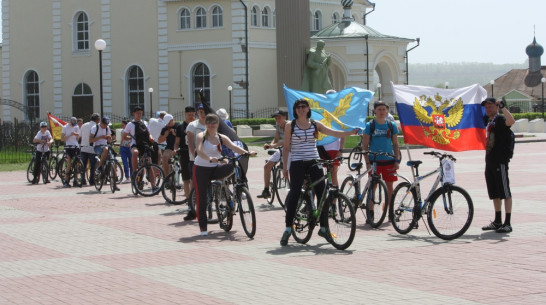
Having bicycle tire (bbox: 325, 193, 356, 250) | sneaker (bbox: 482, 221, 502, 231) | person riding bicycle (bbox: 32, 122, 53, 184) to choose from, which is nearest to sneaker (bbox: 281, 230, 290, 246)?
bicycle tire (bbox: 325, 193, 356, 250)

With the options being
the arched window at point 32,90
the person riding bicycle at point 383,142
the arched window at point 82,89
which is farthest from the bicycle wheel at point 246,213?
the arched window at point 32,90

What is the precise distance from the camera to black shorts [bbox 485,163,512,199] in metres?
12.7

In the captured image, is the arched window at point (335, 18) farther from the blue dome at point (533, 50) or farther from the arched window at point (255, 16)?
the blue dome at point (533, 50)

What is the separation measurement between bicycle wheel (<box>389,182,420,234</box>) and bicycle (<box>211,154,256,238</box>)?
6.34 feet

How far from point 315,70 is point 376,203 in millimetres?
31657

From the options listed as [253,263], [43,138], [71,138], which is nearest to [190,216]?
[253,263]

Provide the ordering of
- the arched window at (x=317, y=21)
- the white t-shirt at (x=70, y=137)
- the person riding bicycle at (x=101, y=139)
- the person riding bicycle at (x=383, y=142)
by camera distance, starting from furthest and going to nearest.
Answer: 1. the arched window at (x=317, y=21)
2. the white t-shirt at (x=70, y=137)
3. the person riding bicycle at (x=101, y=139)
4. the person riding bicycle at (x=383, y=142)

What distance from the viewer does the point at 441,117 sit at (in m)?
13.8

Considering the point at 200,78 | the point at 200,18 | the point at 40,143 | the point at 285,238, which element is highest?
the point at 200,18

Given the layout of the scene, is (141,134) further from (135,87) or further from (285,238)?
(135,87)

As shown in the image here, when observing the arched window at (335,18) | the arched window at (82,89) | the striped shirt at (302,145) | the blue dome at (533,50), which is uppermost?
the blue dome at (533,50)

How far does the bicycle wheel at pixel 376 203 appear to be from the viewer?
44.0 ft

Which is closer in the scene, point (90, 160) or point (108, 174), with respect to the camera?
point (108, 174)

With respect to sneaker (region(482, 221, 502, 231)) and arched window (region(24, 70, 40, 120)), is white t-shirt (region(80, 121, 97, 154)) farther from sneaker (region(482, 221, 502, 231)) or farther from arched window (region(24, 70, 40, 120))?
arched window (region(24, 70, 40, 120))
